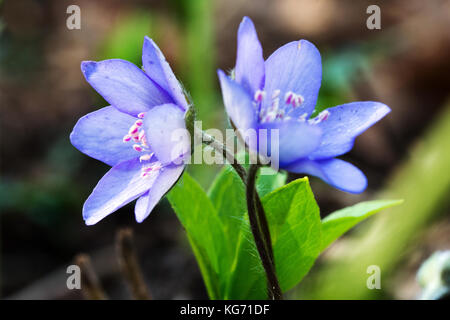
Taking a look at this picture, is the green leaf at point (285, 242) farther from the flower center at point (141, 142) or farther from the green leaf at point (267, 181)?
the flower center at point (141, 142)

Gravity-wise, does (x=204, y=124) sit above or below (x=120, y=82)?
below

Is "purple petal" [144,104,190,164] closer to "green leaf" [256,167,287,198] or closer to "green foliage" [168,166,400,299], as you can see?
"green foliage" [168,166,400,299]

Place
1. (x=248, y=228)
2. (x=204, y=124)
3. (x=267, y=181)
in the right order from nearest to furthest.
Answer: (x=248, y=228), (x=267, y=181), (x=204, y=124)

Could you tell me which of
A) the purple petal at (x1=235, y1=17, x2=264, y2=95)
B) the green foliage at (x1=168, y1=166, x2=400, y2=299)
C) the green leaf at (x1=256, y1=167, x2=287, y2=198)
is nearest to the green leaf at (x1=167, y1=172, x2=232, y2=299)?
the green foliage at (x1=168, y1=166, x2=400, y2=299)

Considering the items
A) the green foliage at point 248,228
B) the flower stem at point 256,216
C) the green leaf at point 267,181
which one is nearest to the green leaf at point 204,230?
the green foliage at point 248,228

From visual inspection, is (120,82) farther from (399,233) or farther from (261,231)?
(399,233)

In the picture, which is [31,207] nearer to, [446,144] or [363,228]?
[363,228]

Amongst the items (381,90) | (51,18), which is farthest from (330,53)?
(51,18)

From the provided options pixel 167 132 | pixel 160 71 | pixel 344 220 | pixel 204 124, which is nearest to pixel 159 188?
pixel 167 132
